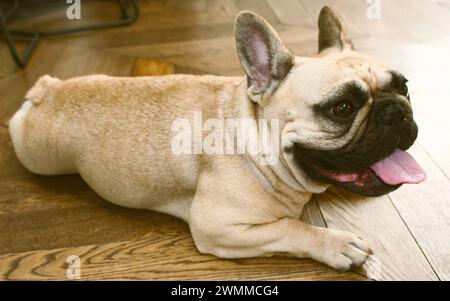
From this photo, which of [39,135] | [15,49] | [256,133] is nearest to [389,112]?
[256,133]

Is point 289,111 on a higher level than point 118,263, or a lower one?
higher

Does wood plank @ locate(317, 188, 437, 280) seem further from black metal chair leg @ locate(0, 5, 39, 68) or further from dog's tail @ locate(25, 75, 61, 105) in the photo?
black metal chair leg @ locate(0, 5, 39, 68)

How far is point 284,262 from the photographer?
3.02ft

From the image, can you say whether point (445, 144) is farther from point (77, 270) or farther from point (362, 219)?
point (77, 270)

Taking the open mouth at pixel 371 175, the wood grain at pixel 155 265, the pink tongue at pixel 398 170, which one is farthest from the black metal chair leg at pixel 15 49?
the pink tongue at pixel 398 170

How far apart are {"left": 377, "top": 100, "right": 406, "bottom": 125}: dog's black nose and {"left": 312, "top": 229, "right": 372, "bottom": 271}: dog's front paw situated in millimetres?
265

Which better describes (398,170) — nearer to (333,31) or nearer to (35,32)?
(333,31)

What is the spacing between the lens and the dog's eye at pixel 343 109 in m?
0.77

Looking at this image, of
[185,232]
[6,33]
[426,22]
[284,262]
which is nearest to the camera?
[284,262]

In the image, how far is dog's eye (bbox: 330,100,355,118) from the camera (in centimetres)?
77

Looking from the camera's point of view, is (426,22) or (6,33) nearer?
(6,33)

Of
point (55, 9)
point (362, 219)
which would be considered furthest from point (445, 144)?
point (55, 9)

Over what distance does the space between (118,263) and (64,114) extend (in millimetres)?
379

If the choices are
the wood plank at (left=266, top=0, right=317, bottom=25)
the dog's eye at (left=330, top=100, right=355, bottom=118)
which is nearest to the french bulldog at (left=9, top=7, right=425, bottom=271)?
the dog's eye at (left=330, top=100, right=355, bottom=118)
